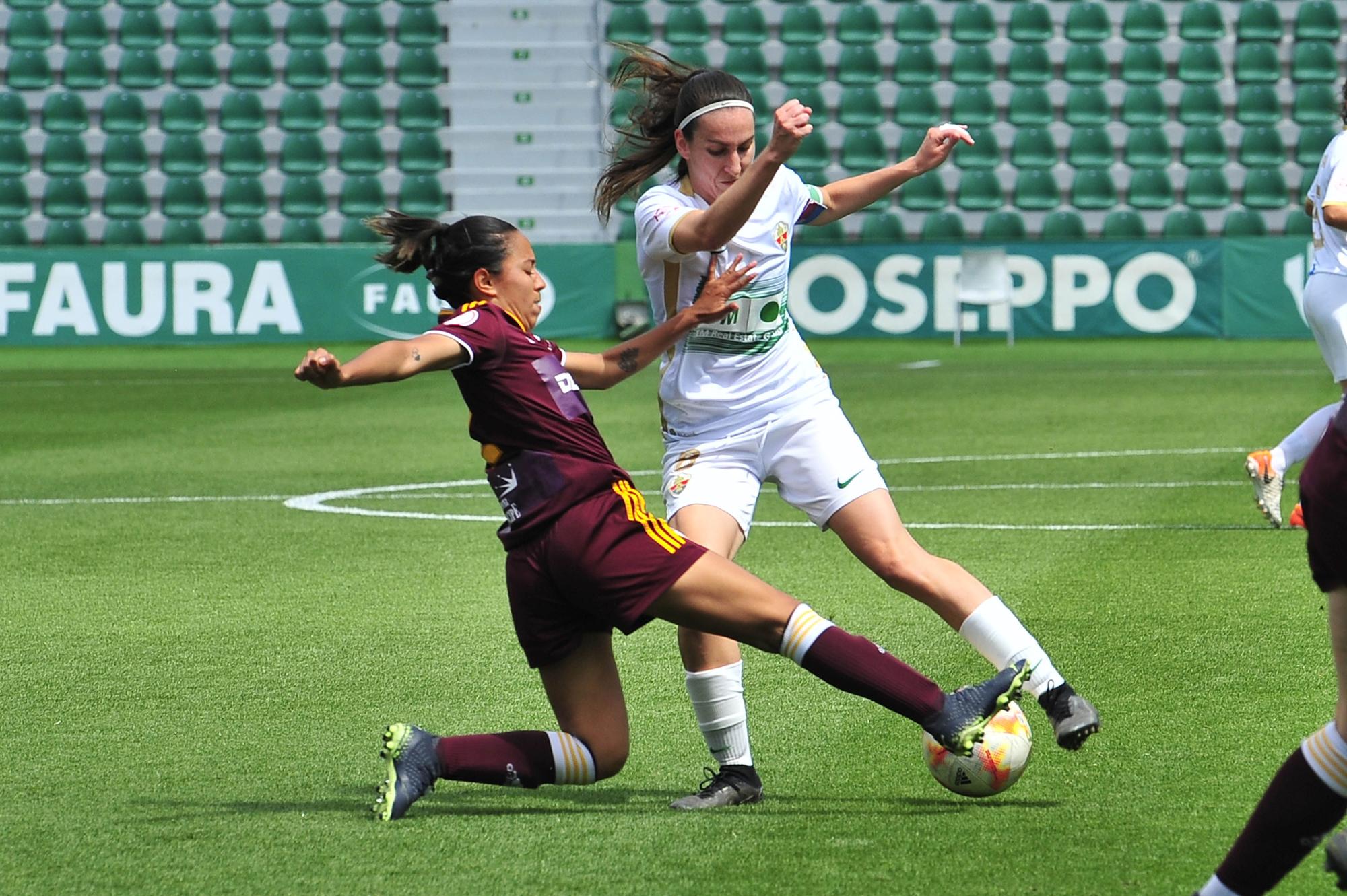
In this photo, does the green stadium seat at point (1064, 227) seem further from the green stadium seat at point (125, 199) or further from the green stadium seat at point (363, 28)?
the green stadium seat at point (125, 199)

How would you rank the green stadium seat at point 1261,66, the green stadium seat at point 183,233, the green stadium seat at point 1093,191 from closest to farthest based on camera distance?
the green stadium seat at point 1093,191, the green stadium seat at point 183,233, the green stadium seat at point 1261,66

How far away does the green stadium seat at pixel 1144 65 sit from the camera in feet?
79.5

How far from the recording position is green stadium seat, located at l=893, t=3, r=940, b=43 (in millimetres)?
24328

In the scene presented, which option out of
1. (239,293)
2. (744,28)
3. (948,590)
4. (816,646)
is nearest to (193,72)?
(239,293)

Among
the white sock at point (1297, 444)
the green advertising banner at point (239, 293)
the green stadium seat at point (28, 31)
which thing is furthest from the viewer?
the green stadium seat at point (28, 31)

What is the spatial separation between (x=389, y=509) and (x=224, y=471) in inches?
83.9

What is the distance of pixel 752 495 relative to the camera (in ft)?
14.8

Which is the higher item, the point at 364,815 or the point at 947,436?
the point at 364,815

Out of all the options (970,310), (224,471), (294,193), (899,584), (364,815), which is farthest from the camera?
(294,193)

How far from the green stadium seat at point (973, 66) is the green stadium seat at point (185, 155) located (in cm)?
952

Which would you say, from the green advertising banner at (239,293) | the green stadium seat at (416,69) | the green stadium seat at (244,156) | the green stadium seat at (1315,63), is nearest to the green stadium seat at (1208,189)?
the green stadium seat at (1315,63)

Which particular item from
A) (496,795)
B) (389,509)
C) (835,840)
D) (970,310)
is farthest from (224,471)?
(970,310)

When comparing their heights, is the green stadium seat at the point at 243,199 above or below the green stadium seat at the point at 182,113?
below

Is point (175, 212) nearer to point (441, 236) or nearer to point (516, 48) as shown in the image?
point (516, 48)
